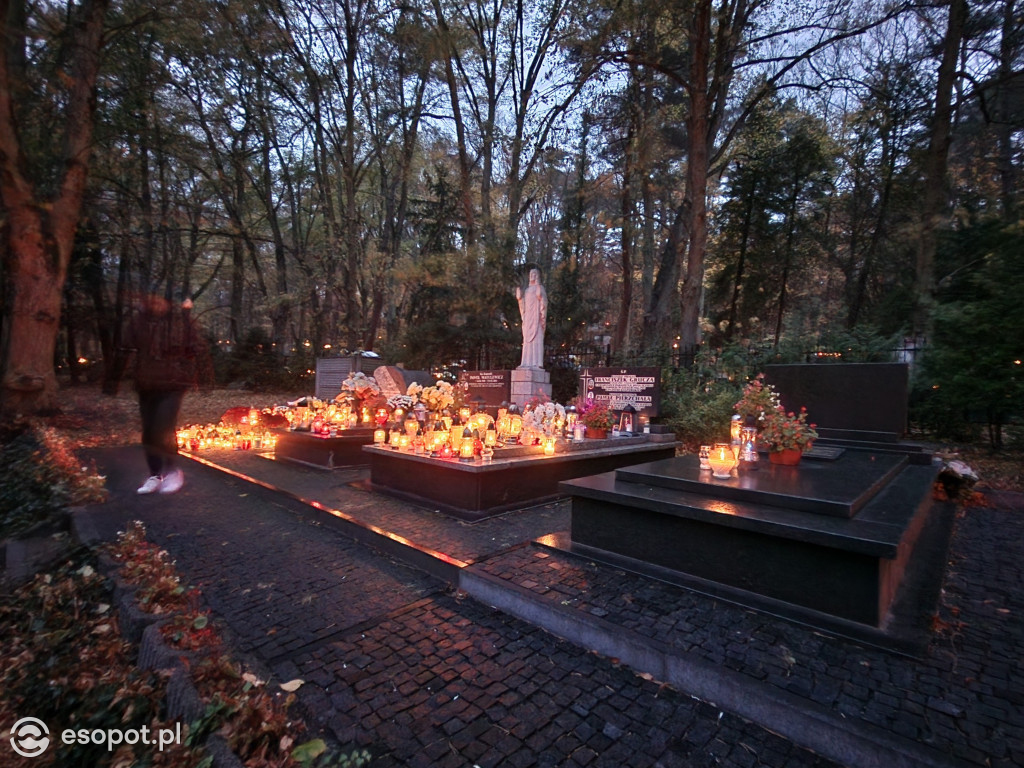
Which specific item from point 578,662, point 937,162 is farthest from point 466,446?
point 937,162

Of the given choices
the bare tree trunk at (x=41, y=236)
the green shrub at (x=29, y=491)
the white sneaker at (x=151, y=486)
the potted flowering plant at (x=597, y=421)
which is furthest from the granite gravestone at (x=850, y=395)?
the bare tree trunk at (x=41, y=236)

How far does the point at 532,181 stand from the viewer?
19.3m

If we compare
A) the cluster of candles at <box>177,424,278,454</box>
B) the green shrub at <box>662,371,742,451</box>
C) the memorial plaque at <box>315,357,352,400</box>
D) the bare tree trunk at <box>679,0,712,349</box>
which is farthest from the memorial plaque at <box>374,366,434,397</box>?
the bare tree trunk at <box>679,0,712,349</box>

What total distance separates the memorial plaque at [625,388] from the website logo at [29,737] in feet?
24.6

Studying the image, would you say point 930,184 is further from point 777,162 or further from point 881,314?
point 777,162

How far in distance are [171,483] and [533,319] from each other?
7862 millimetres

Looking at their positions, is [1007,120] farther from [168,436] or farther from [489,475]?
[168,436]

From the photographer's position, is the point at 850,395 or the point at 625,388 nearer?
the point at 850,395

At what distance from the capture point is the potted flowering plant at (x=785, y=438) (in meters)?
4.88

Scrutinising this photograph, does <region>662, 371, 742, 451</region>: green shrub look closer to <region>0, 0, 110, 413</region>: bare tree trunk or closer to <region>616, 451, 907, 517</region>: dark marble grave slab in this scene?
<region>616, 451, 907, 517</region>: dark marble grave slab

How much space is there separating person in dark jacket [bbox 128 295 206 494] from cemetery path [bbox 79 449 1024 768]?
1.43 metres

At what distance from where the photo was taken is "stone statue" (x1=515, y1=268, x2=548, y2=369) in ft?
38.3

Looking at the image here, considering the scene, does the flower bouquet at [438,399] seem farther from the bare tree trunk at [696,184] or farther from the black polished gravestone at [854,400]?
the bare tree trunk at [696,184]

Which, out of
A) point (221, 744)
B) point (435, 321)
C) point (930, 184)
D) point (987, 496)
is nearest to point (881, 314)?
point (930, 184)
